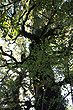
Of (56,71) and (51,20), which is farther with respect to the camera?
(51,20)

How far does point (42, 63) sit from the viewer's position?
6855 mm

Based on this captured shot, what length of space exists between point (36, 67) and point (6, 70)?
2.22 meters

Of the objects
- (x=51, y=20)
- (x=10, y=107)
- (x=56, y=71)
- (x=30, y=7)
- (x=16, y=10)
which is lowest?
(x=10, y=107)

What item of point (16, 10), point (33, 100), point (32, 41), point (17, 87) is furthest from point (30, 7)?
point (33, 100)

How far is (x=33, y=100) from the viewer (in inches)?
291

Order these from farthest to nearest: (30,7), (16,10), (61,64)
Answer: (30,7)
(16,10)
(61,64)

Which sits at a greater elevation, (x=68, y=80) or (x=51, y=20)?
(x=51, y=20)

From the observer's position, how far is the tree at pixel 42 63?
269 inches

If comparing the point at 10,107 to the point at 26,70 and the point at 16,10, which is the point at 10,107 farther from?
the point at 16,10

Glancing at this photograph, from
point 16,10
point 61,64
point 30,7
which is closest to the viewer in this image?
point 61,64

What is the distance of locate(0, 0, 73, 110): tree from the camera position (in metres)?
6.82

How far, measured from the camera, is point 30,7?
8016 mm

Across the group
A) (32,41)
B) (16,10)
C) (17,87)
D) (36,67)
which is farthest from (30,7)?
(17,87)

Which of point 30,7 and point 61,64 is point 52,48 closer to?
point 61,64
